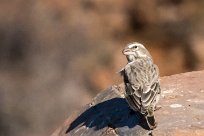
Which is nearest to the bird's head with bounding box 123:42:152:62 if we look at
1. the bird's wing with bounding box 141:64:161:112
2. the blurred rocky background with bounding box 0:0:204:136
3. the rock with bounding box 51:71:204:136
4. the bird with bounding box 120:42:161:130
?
the bird with bounding box 120:42:161:130

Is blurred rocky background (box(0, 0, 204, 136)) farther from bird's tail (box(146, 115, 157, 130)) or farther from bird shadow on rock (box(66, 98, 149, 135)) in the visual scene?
bird's tail (box(146, 115, 157, 130))

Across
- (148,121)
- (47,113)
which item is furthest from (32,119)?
(148,121)

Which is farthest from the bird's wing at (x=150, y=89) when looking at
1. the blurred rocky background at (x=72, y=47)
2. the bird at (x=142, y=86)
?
the blurred rocky background at (x=72, y=47)

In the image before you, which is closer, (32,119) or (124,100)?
(124,100)

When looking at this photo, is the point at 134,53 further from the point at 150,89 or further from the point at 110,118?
the point at 110,118

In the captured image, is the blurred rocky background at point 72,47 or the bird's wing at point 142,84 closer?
the bird's wing at point 142,84

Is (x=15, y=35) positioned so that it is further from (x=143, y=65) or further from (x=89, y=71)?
(x=143, y=65)

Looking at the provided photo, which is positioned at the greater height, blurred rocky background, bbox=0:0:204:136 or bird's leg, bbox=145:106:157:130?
bird's leg, bbox=145:106:157:130

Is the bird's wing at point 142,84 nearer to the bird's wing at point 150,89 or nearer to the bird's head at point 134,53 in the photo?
the bird's wing at point 150,89
